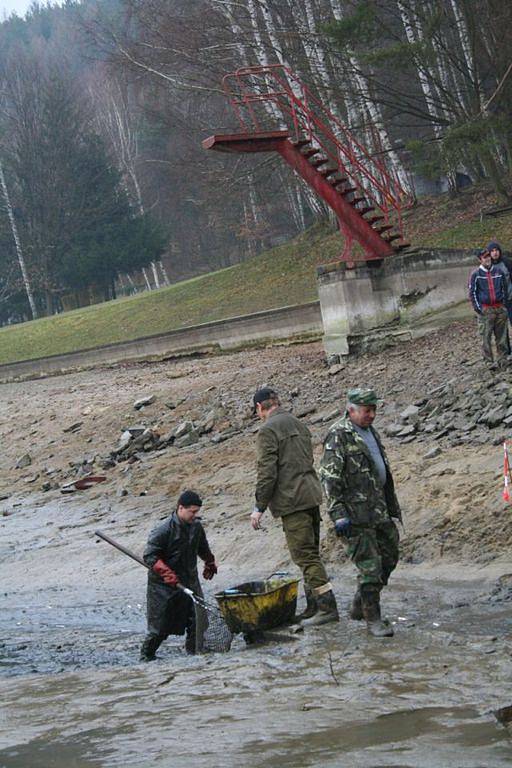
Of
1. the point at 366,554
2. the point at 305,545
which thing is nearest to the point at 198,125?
the point at 305,545

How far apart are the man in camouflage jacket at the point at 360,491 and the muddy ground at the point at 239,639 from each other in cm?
40

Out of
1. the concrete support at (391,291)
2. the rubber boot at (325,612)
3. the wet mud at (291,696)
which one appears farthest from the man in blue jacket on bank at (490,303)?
the rubber boot at (325,612)

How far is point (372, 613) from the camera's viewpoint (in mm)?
8930

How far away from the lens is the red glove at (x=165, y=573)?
31.4ft

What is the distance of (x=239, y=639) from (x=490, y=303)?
25.2 ft

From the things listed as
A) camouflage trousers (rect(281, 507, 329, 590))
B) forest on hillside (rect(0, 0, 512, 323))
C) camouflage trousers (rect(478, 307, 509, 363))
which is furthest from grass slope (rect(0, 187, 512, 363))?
camouflage trousers (rect(281, 507, 329, 590))

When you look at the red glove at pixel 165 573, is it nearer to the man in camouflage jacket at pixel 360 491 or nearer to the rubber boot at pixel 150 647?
the rubber boot at pixel 150 647

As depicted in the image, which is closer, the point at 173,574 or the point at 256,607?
the point at 256,607

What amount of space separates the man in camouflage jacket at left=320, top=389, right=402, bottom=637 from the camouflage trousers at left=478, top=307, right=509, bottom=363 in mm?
7379

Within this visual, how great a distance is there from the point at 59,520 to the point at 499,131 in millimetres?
17091

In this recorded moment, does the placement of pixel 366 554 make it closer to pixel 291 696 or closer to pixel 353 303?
pixel 291 696

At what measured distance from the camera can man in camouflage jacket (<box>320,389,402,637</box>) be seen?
8953 millimetres

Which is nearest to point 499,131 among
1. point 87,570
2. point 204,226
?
point 87,570

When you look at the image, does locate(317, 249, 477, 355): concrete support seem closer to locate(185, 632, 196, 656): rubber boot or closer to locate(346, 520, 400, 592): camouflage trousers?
locate(185, 632, 196, 656): rubber boot
